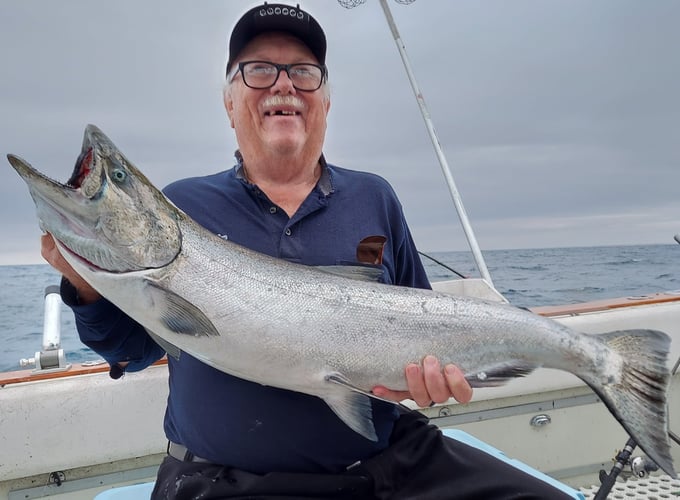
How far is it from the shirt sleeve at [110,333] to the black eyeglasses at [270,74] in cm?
129

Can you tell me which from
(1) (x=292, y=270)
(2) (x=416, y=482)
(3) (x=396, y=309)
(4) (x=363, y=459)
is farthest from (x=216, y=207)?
(2) (x=416, y=482)

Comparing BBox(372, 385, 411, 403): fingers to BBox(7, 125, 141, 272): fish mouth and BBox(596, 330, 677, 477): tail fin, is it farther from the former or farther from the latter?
BBox(7, 125, 141, 272): fish mouth

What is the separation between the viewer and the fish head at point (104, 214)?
1.96 m

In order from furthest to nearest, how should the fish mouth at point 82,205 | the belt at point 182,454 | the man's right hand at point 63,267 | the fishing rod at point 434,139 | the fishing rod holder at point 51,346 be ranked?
the fishing rod at point 434,139, the fishing rod holder at point 51,346, the belt at point 182,454, the man's right hand at point 63,267, the fish mouth at point 82,205

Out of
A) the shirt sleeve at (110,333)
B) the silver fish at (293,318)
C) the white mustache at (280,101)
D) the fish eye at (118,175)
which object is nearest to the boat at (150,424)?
the shirt sleeve at (110,333)

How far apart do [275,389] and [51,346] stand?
2.20 meters

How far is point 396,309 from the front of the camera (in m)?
2.29

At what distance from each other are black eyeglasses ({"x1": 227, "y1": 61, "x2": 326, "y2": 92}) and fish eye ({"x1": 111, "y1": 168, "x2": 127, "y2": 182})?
975mm

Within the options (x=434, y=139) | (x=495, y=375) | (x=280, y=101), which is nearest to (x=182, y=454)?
(x=495, y=375)

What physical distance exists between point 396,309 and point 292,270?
467mm

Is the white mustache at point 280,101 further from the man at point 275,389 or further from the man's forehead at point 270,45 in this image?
the man's forehead at point 270,45

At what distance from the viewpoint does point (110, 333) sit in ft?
8.05

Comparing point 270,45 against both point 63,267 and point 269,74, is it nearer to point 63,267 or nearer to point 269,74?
Result: point 269,74

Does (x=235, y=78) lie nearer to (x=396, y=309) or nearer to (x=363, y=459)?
(x=396, y=309)
